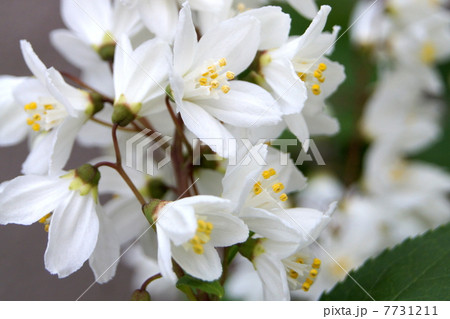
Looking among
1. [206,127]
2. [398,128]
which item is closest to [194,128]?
[206,127]

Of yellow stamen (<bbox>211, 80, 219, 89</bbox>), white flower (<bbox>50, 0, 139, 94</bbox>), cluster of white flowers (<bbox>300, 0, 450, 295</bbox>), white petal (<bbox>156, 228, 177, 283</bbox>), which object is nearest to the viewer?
white petal (<bbox>156, 228, 177, 283</bbox>)

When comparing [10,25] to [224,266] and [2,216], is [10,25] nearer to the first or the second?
[2,216]

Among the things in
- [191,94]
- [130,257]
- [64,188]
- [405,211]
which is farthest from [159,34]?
[405,211]

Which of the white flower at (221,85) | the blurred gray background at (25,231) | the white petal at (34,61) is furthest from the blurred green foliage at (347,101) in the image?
the white petal at (34,61)

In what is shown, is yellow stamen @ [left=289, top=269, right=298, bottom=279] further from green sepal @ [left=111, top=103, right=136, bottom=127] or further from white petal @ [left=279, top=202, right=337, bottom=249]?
green sepal @ [left=111, top=103, right=136, bottom=127]

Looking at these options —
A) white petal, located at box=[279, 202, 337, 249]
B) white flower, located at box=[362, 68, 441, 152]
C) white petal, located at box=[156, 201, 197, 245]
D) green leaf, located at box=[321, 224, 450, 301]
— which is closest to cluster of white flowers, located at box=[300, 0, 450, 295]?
white flower, located at box=[362, 68, 441, 152]

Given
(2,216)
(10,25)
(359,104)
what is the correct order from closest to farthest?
1. (2,216)
2. (10,25)
3. (359,104)

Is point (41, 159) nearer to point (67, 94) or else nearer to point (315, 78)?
point (67, 94)

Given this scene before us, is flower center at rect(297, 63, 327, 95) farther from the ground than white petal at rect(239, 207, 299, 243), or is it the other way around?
flower center at rect(297, 63, 327, 95)
